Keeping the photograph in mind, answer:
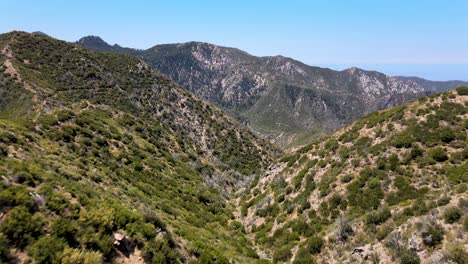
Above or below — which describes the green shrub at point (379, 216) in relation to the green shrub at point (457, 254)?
below

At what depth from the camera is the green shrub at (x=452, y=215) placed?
14.4m

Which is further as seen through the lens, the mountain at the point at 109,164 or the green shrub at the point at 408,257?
the green shrub at the point at 408,257

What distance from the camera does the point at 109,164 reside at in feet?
83.6

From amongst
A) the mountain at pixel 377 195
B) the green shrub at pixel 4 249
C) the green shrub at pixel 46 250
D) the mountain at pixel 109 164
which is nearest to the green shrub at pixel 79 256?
the mountain at pixel 109 164

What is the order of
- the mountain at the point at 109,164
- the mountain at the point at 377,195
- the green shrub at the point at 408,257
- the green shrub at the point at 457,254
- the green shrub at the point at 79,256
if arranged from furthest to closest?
1. the mountain at the point at 377,195
2. the green shrub at the point at 408,257
3. the green shrub at the point at 457,254
4. the mountain at the point at 109,164
5. the green shrub at the point at 79,256

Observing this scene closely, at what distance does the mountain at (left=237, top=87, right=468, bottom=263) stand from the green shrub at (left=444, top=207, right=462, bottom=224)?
40mm

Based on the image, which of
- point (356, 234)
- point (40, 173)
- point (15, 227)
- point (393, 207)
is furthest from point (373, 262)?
point (40, 173)

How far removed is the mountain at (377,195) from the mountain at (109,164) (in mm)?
3524

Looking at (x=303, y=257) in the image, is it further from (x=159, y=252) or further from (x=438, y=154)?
(x=438, y=154)

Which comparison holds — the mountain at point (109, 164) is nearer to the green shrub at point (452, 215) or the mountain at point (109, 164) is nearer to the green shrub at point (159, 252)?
the green shrub at point (159, 252)

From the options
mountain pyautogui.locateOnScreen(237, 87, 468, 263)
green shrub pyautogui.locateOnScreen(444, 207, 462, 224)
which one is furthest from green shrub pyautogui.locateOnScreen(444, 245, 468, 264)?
green shrub pyautogui.locateOnScreen(444, 207, 462, 224)

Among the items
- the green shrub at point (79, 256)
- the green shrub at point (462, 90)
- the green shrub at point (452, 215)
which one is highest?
the green shrub at point (462, 90)

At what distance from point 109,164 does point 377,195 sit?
21013mm

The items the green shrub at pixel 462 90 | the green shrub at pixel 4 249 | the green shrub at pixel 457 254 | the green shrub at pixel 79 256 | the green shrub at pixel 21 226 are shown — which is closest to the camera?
the green shrub at pixel 4 249
